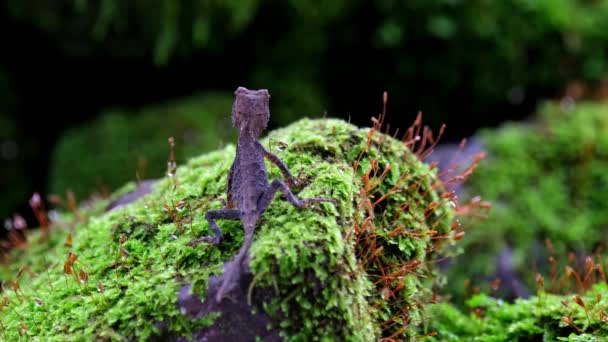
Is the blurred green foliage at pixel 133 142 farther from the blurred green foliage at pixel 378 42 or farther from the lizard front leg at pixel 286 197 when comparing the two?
the lizard front leg at pixel 286 197

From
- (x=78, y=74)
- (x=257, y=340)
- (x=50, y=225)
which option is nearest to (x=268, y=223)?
(x=257, y=340)

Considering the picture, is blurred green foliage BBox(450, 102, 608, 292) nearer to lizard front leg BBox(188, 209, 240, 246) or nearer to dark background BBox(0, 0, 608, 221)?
dark background BBox(0, 0, 608, 221)

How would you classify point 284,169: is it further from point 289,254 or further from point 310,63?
point 310,63

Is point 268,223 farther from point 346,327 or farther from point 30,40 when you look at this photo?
point 30,40

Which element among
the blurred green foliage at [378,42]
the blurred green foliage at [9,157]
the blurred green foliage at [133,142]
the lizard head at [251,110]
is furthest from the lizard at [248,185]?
the blurred green foliage at [9,157]

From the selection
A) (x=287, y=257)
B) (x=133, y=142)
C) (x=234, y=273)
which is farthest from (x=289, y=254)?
(x=133, y=142)
